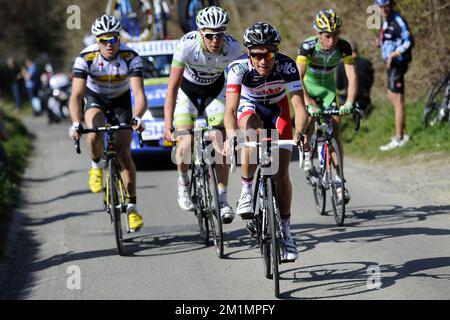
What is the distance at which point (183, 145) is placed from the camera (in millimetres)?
9422

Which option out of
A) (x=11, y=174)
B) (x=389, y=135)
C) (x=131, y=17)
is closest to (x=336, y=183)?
(x=389, y=135)

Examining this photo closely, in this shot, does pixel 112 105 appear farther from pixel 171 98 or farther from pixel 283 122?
pixel 283 122

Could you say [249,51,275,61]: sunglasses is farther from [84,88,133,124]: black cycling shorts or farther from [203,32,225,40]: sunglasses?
[84,88,133,124]: black cycling shorts

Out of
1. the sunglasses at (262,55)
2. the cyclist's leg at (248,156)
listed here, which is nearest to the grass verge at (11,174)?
the cyclist's leg at (248,156)

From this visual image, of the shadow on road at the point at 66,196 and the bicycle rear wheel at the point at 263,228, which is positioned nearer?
the bicycle rear wheel at the point at 263,228

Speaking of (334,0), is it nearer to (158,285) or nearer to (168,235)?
(168,235)

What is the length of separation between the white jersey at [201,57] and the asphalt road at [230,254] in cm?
175

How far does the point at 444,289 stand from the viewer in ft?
23.3

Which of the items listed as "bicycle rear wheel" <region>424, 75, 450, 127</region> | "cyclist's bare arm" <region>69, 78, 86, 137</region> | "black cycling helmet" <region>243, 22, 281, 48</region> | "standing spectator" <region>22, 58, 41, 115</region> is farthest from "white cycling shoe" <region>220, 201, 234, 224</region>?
"standing spectator" <region>22, 58, 41, 115</region>

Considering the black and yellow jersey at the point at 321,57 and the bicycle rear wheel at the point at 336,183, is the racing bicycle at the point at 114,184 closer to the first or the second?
the bicycle rear wheel at the point at 336,183

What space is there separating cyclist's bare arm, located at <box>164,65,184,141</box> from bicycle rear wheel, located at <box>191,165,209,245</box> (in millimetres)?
538

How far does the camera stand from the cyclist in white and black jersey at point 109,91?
9.44 metres
